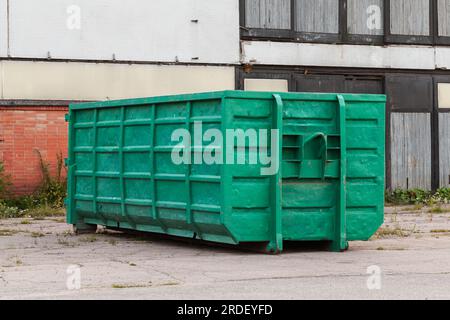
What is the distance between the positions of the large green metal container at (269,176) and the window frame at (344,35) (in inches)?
353

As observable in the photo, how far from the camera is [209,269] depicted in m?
11.8

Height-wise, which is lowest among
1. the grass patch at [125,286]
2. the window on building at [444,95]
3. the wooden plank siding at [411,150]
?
the grass patch at [125,286]

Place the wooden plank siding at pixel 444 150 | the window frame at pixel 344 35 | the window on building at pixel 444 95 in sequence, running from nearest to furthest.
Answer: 1. the window frame at pixel 344 35
2. the wooden plank siding at pixel 444 150
3. the window on building at pixel 444 95

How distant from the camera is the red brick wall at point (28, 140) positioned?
21609 mm

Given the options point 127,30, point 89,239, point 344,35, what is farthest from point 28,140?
point 344,35

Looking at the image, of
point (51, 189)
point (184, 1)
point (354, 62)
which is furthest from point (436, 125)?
point (51, 189)

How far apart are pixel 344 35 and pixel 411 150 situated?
3.30 metres

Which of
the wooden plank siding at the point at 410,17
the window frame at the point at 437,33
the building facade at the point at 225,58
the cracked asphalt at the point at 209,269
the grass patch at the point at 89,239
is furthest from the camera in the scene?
the window frame at the point at 437,33

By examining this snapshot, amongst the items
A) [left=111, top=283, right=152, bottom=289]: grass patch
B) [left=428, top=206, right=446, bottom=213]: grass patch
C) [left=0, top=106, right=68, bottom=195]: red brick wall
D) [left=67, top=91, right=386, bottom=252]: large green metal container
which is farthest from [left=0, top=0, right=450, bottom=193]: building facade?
[left=111, top=283, right=152, bottom=289]: grass patch

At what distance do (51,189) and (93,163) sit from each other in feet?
19.6

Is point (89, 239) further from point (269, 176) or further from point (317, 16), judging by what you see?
point (317, 16)

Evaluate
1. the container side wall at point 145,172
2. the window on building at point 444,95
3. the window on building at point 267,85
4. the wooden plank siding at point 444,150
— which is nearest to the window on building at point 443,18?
the window on building at point 444,95

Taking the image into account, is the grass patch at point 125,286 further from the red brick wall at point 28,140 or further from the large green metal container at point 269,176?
the red brick wall at point 28,140

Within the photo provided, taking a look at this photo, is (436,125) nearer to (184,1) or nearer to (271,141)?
(184,1)
